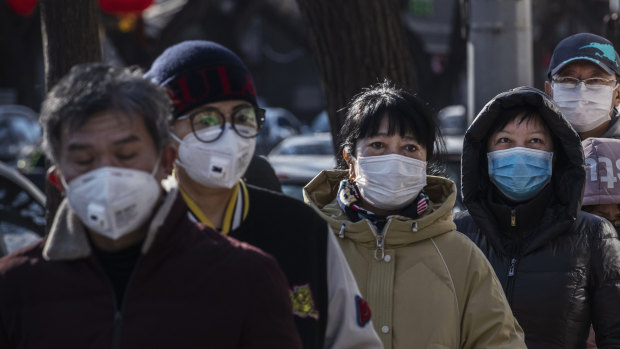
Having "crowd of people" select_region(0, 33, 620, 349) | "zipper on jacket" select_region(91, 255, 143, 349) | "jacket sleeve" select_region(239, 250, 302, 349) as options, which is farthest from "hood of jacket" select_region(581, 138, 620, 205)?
"zipper on jacket" select_region(91, 255, 143, 349)

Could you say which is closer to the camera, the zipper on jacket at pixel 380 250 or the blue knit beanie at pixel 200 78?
the blue knit beanie at pixel 200 78

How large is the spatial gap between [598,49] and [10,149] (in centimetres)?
2092

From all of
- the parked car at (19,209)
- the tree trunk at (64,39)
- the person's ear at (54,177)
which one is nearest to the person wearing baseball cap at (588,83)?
the tree trunk at (64,39)

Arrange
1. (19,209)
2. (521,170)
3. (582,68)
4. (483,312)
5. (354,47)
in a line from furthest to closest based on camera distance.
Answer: (19,209)
(354,47)
(582,68)
(521,170)
(483,312)

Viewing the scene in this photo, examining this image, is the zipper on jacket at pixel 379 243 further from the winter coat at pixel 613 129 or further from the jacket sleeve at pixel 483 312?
the winter coat at pixel 613 129

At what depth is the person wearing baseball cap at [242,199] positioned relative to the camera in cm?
300

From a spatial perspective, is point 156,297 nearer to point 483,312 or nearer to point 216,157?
point 216,157

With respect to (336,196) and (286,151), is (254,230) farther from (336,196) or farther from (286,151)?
(286,151)

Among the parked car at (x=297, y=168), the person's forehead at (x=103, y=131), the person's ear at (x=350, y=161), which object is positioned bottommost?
the parked car at (x=297, y=168)

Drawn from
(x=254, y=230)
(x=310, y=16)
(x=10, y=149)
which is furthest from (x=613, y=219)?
(x=10, y=149)

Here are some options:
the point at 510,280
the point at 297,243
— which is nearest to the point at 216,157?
the point at 297,243

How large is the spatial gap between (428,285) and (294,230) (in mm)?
766

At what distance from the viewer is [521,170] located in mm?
4355

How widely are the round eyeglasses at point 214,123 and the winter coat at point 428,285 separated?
0.77m
